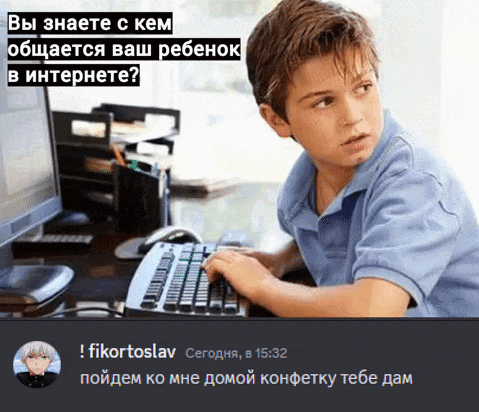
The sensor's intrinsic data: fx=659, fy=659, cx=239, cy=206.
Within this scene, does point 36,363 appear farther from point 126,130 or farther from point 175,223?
point 126,130

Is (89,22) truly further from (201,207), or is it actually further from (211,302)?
(201,207)

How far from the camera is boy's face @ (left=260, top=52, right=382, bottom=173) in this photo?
1.96ft

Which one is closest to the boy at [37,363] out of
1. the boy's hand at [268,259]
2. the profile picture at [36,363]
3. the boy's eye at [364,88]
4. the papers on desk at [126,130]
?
the profile picture at [36,363]

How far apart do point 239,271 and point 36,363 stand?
207 mm

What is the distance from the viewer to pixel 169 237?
88cm

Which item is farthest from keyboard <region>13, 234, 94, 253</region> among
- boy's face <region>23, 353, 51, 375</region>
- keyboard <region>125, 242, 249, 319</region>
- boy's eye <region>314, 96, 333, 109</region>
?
boy's eye <region>314, 96, 333, 109</region>

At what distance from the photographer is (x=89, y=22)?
2.24 feet

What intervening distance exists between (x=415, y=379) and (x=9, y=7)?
0.55m

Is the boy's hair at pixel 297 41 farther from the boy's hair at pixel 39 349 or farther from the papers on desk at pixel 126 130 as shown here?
the papers on desk at pixel 126 130

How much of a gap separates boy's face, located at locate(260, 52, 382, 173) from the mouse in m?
0.30

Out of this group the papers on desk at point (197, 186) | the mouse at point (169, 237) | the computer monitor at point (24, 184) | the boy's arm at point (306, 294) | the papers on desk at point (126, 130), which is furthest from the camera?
the papers on desk at point (197, 186)

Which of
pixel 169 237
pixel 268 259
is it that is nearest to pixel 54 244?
pixel 169 237

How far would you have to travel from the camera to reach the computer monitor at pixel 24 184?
2.19ft

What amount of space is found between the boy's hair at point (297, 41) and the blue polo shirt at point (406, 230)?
0.27ft
